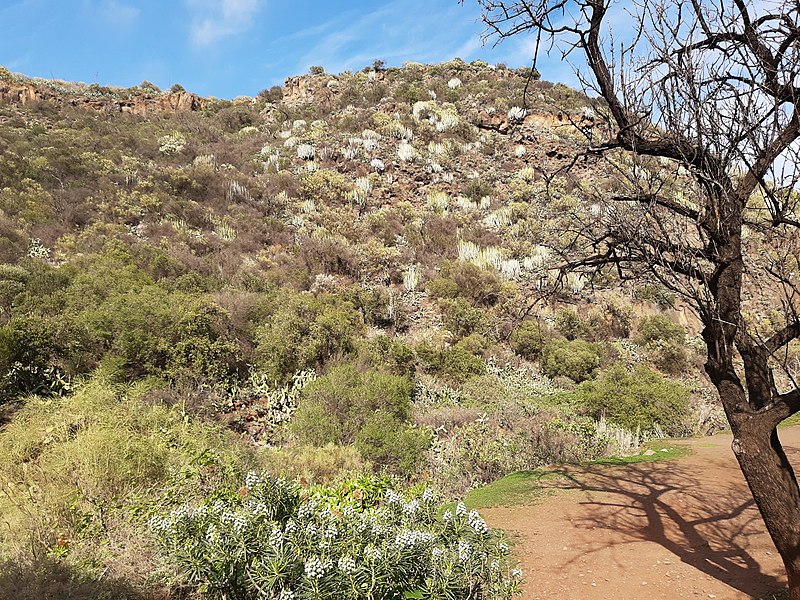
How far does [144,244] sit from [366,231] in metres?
9.30

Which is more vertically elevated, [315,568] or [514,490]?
[315,568]

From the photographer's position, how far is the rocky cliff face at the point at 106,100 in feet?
86.4

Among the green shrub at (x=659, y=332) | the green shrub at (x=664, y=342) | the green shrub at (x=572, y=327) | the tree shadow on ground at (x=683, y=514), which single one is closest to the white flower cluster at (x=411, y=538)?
the tree shadow on ground at (x=683, y=514)

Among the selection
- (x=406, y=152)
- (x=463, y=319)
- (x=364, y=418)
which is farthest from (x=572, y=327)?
(x=406, y=152)

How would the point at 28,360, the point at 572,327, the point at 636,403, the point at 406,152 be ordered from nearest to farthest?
the point at 28,360, the point at 636,403, the point at 572,327, the point at 406,152

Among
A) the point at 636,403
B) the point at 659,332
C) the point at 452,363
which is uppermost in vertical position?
the point at 659,332

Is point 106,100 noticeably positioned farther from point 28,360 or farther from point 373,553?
point 373,553

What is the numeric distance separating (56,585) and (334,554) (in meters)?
2.07

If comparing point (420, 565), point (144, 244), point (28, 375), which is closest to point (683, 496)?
point (420, 565)

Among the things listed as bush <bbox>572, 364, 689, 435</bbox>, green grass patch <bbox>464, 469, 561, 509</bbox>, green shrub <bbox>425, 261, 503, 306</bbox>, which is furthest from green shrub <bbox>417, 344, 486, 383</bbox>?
green grass patch <bbox>464, 469, 561, 509</bbox>

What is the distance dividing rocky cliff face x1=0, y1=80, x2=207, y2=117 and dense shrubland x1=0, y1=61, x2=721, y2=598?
3.96ft

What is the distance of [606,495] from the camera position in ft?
17.7

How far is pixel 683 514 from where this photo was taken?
4.86 meters

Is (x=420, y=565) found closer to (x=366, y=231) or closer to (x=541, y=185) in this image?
(x=366, y=231)
